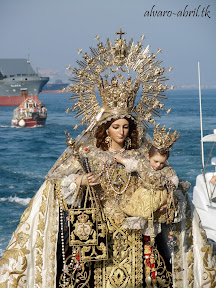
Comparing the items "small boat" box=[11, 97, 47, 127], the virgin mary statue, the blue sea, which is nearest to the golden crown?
the virgin mary statue

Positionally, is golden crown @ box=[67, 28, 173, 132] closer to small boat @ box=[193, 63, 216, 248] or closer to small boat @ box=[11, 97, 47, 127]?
small boat @ box=[193, 63, 216, 248]

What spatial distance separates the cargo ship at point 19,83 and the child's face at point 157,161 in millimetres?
71544

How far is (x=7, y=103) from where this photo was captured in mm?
A: 85125

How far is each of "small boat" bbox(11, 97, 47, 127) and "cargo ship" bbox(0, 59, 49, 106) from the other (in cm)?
1463

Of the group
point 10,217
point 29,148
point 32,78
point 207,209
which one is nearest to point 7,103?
point 32,78

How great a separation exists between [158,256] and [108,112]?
1.73 meters

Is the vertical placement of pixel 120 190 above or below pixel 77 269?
above

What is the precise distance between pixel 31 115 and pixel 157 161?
5358cm

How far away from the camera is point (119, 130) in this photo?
6922 mm

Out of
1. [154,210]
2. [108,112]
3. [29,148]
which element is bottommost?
[29,148]

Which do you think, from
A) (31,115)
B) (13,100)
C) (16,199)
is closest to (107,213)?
(16,199)

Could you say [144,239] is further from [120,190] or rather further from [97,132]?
[97,132]

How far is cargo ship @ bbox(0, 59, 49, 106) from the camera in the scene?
77.7 m

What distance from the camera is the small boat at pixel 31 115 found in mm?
55750
